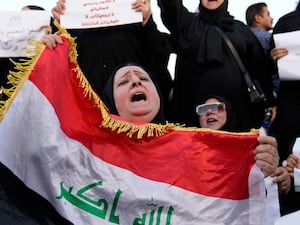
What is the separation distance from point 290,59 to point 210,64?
517mm

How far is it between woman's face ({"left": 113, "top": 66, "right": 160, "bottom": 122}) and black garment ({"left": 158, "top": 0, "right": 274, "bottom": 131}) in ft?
3.10

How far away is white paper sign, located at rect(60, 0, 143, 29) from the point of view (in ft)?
12.9

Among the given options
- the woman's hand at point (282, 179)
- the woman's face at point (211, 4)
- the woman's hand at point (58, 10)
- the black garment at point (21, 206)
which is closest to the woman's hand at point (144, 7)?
the woman's hand at point (58, 10)

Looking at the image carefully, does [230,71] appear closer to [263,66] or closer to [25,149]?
[263,66]

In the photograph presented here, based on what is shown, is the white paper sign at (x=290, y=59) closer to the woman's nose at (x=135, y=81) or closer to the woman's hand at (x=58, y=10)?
the woman's nose at (x=135, y=81)

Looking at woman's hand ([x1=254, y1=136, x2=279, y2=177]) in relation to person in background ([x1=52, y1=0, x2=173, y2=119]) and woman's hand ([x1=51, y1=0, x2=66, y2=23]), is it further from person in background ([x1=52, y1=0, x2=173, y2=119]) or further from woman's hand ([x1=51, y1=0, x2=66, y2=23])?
woman's hand ([x1=51, y1=0, x2=66, y2=23])

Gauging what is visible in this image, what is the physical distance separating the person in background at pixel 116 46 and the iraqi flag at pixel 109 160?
115cm

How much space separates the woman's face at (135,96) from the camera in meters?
3.11

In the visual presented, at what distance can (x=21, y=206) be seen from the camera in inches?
99.6

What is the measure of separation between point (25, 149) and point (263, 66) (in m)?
2.26

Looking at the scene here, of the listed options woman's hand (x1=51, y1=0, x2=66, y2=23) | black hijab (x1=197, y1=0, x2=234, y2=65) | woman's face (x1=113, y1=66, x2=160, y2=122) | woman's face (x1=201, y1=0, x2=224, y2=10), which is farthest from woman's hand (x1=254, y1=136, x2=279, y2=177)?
woman's face (x1=201, y1=0, x2=224, y2=10)

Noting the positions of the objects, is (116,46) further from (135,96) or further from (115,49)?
(135,96)

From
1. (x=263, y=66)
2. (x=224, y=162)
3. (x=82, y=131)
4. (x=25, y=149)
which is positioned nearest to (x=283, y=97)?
(x=263, y=66)

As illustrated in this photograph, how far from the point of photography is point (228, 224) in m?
2.71
